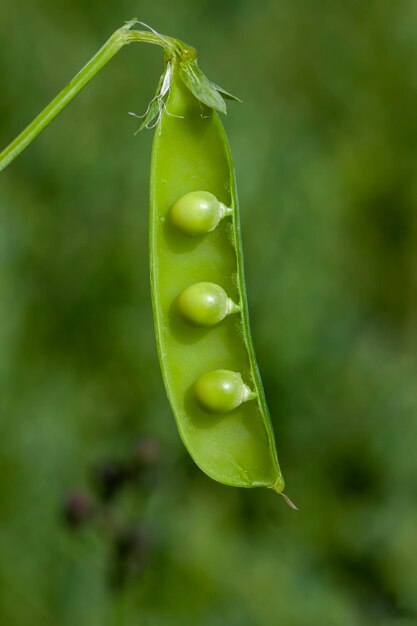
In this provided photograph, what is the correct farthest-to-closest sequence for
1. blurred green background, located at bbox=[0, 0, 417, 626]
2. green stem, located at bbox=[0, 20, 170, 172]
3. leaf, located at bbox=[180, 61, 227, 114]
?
blurred green background, located at bbox=[0, 0, 417, 626], leaf, located at bbox=[180, 61, 227, 114], green stem, located at bbox=[0, 20, 170, 172]

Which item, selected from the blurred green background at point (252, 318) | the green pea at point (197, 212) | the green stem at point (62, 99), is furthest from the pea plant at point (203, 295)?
the blurred green background at point (252, 318)

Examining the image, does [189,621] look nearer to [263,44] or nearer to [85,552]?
[85,552]

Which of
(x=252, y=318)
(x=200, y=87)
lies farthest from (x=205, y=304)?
(x=252, y=318)

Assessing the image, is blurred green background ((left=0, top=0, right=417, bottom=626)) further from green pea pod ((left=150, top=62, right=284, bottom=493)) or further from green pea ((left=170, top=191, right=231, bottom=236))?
green pea ((left=170, top=191, right=231, bottom=236))

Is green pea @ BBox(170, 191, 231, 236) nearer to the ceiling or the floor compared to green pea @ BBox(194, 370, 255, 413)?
nearer to the ceiling

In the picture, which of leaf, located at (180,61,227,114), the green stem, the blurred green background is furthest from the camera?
the blurred green background

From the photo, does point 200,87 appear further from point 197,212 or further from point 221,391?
point 221,391

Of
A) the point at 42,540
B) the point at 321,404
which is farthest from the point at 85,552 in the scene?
the point at 321,404

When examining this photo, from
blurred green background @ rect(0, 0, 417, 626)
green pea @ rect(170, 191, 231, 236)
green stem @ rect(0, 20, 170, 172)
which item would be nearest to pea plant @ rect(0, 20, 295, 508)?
green pea @ rect(170, 191, 231, 236)

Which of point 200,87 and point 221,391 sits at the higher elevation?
point 200,87
